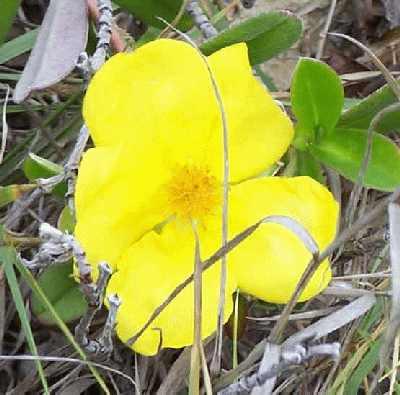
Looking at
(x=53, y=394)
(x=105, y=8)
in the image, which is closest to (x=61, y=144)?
(x=105, y=8)

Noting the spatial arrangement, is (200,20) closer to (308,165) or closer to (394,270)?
(308,165)

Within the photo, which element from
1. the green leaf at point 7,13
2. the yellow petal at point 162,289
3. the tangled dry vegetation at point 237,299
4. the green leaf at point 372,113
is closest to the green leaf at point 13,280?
the tangled dry vegetation at point 237,299

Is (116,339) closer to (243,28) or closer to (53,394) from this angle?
(53,394)

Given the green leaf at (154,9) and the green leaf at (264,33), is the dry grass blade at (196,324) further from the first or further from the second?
the green leaf at (154,9)

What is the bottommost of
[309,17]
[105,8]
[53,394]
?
[53,394]

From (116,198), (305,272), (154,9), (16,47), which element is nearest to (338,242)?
(305,272)

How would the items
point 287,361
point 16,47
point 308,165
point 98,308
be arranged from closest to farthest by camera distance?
point 287,361 → point 98,308 → point 308,165 → point 16,47

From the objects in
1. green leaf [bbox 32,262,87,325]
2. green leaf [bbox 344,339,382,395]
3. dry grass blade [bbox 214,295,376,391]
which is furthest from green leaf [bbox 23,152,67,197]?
green leaf [bbox 344,339,382,395]
